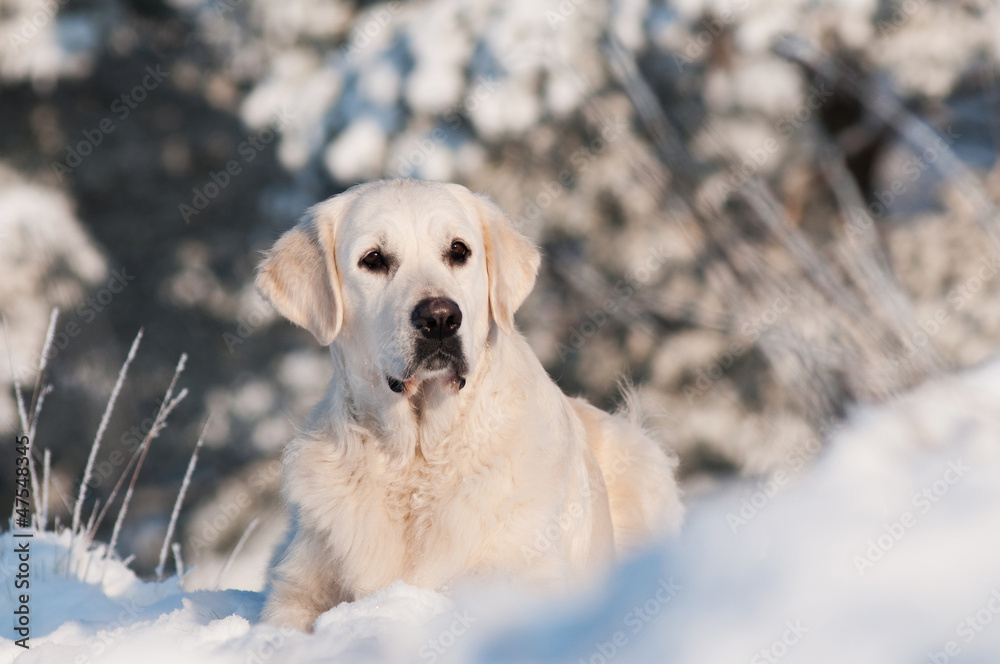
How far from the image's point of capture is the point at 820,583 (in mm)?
1201

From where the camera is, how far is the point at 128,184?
31.1 feet

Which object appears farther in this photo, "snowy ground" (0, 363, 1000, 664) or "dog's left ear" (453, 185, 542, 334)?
"dog's left ear" (453, 185, 542, 334)

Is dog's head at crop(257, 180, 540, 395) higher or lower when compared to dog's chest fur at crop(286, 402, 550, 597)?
higher

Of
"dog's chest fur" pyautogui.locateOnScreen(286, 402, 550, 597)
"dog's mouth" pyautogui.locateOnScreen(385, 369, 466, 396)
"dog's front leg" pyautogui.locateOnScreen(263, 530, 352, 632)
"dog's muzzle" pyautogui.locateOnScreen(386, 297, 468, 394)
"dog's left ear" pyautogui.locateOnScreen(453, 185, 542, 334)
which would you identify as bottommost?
"dog's front leg" pyautogui.locateOnScreen(263, 530, 352, 632)

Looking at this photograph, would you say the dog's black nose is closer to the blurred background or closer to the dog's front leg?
the dog's front leg

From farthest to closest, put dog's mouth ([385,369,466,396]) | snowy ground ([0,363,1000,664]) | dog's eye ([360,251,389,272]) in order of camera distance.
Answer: dog's eye ([360,251,389,272]) → dog's mouth ([385,369,466,396]) → snowy ground ([0,363,1000,664])

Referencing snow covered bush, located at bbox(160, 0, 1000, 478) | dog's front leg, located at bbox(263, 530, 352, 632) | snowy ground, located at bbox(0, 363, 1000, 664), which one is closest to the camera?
snowy ground, located at bbox(0, 363, 1000, 664)

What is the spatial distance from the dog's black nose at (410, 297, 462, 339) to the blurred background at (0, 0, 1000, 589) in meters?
3.25

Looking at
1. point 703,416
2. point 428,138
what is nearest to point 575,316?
point 703,416

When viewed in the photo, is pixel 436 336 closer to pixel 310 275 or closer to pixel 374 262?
pixel 374 262

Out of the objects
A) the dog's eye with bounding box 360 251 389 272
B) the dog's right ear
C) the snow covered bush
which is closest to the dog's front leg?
the dog's right ear

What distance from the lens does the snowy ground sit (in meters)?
1.11

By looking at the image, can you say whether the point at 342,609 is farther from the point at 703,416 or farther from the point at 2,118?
the point at 2,118

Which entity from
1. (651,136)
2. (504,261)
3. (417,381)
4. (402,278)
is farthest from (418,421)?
(651,136)
